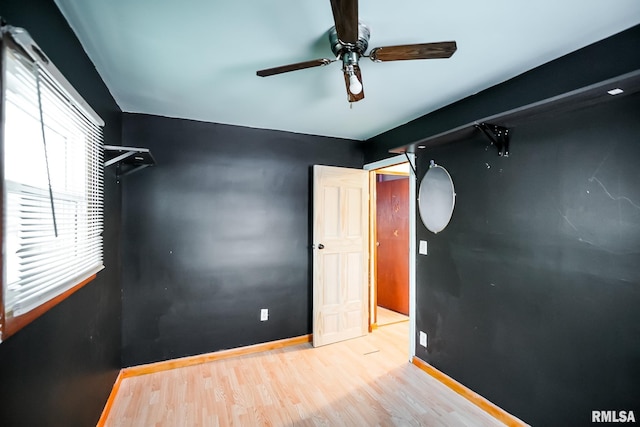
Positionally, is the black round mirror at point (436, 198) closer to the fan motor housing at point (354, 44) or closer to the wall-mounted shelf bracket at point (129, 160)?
the fan motor housing at point (354, 44)

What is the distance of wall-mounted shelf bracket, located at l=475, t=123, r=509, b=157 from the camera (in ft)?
6.30

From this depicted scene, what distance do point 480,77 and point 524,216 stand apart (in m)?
0.99

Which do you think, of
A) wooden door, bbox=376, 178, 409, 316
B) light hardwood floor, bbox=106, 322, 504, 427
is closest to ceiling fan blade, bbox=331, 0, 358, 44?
light hardwood floor, bbox=106, 322, 504, 427

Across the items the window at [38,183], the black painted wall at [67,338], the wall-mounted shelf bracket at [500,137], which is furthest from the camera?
the wall-mounted shelf bracket at [500,137]

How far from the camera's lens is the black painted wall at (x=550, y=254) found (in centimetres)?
148

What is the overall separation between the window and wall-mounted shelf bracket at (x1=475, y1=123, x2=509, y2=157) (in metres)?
2.27

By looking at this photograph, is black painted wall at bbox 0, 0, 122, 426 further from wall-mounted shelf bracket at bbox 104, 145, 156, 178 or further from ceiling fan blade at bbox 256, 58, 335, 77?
ceiling fan blade at bbox 256, 58, 335, 77

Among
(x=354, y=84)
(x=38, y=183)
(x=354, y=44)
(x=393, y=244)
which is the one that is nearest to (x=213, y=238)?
(x=38, y=183)

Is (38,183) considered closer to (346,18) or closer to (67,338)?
(67,338)

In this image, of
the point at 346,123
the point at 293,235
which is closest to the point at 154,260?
the point at 293,235

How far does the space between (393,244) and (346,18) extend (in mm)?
3501

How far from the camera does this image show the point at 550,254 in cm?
176

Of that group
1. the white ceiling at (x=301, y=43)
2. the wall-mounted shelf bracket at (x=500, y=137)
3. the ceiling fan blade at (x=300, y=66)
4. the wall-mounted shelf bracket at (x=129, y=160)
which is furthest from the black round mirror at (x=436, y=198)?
the wall-mounted shelf bracket at (x=129, y=160)

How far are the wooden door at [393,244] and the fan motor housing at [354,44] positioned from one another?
280 centimetres
